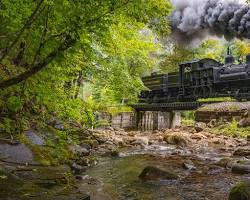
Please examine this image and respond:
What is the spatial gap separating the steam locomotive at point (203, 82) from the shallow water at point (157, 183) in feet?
41.4

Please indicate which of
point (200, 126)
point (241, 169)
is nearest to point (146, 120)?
point (200, 126)

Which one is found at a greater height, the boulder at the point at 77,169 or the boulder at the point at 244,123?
the boulder at the point at 244,123

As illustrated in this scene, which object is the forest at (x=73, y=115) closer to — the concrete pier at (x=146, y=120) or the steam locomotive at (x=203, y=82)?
the steam locomotive at (x=203, y=82)

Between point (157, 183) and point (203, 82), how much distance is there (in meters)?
17.8

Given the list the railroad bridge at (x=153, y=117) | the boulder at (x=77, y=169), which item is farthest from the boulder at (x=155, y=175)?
the railroad bridge at (x=153, y=117)

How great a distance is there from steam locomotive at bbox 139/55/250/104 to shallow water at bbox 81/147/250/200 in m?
12.6

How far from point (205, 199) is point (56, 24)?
3.79 meters

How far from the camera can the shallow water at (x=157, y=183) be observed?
6018mm

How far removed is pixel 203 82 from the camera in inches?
942

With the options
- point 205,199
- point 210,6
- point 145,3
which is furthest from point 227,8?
point 145,3

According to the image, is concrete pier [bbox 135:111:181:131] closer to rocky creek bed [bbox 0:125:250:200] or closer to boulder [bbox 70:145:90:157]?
rocky creek bed [bbox 0:125:250:200]

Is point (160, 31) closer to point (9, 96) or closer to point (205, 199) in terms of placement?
point (9, 96)

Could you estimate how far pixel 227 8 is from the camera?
1802 centimetres

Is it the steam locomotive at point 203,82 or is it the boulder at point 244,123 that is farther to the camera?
the steam locomotive at point 203,82
